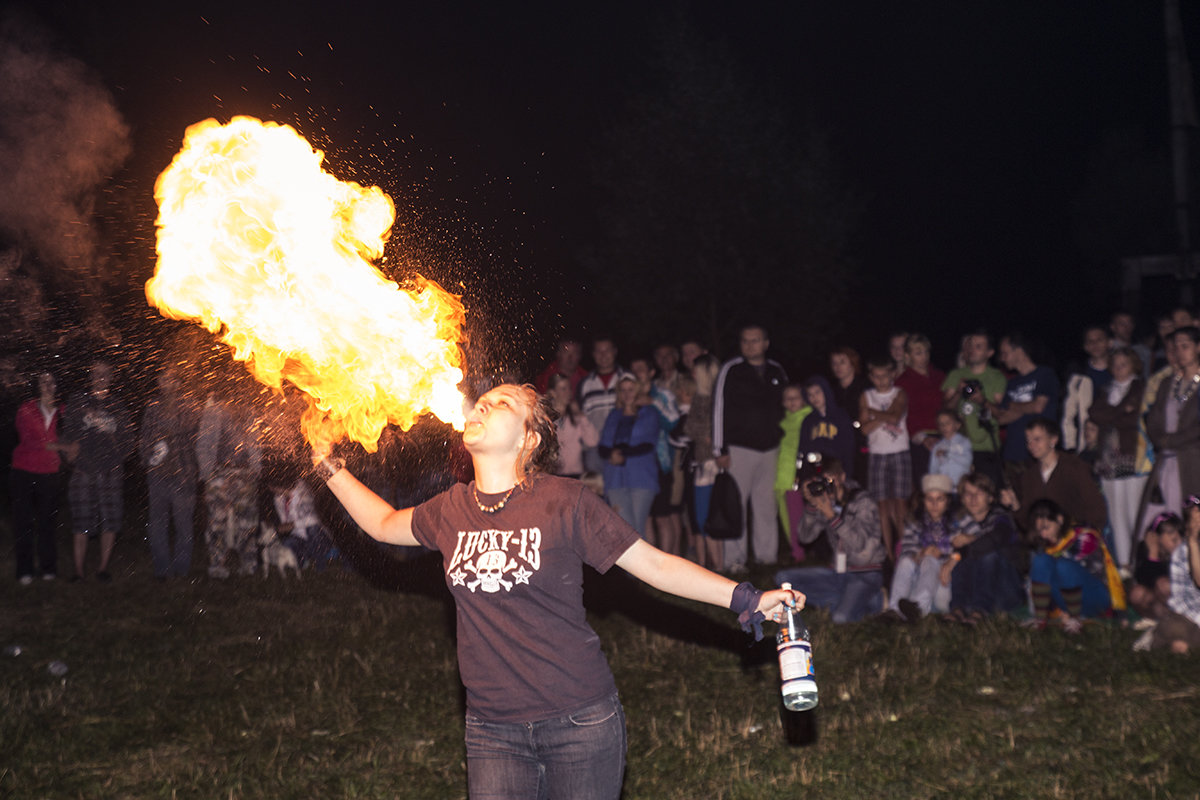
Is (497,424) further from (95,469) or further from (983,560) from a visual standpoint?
(95,469)

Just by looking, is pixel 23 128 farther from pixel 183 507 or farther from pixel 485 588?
pixel 485 588

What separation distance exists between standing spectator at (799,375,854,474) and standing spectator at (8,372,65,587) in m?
7.26

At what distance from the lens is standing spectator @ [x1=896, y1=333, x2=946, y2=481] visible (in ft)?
34.0

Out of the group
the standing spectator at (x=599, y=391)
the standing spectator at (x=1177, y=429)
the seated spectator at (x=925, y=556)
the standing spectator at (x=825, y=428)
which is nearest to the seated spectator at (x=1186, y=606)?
the standing spectator at (x=1177, y=429)

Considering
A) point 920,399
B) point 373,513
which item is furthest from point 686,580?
point 920,399

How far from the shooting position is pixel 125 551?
535 inches

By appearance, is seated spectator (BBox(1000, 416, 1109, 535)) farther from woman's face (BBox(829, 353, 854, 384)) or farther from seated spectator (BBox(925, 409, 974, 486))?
woman's face (BBox(829, 353, 854, 384))

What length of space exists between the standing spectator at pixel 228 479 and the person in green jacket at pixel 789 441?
213 inches

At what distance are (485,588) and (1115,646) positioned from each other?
18.7 feet

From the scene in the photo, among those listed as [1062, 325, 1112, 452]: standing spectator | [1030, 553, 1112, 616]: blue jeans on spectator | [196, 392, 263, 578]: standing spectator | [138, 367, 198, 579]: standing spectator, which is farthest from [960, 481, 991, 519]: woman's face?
[138, 367, 198, 579]: standing spectator

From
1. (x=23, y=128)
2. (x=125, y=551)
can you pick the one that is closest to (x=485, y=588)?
(x=23, y=128)

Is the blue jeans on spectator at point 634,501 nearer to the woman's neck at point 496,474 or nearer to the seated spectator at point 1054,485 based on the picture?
the seated spectator at point 1054,485

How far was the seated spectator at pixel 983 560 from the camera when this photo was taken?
858cm

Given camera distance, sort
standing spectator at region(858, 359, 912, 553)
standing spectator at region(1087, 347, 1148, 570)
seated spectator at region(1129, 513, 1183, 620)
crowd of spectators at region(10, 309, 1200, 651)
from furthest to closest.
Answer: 1. standing spectator at region(858, 359, 912, 553)
2. standing spectator at region(1087, 347, 1148, 570)
3. crowd of spectators at region(10, 309, 1200, 651)
4. seated spectator at region(1129, 513, 1183, 620)
